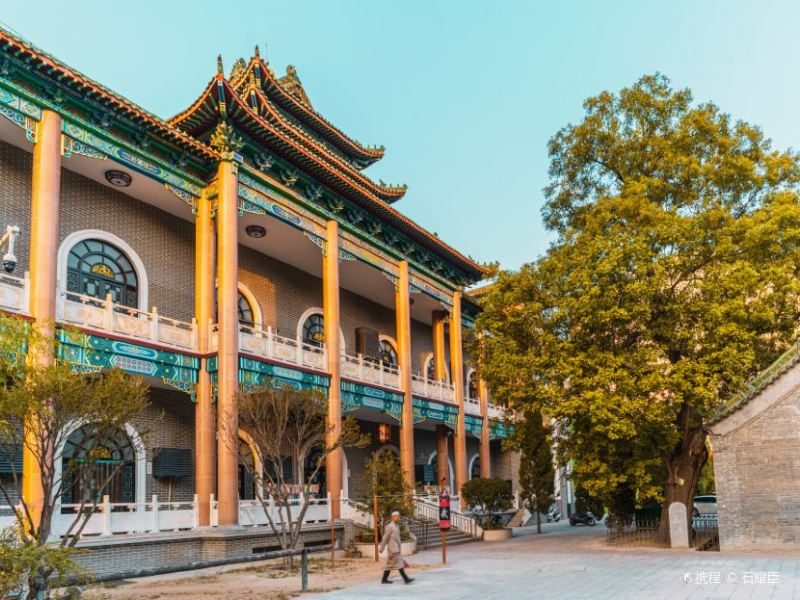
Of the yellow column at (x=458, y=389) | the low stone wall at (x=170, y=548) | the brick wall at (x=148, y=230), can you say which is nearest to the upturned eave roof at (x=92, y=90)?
the brick wall at (x=148, y=230)

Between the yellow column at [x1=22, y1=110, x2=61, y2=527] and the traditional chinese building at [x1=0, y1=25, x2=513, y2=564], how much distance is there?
0.04 metres

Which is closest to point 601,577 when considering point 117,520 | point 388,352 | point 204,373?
point 117,520

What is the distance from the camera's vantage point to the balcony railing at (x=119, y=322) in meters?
15.9

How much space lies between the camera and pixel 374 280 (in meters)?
27.1

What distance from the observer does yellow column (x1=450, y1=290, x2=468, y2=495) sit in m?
28.2

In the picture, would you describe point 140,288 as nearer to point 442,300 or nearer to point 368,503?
point 368,503

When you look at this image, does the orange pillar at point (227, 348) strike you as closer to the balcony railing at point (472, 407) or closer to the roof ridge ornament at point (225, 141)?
the roof ridge ornament at point (225, 141)

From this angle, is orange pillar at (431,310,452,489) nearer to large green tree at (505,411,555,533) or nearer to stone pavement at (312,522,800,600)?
large green tree at (505,411,555,533)

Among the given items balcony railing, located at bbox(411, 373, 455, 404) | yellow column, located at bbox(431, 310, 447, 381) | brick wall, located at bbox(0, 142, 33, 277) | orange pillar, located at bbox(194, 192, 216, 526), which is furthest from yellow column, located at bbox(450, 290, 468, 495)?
brick wall, located at bbox(0, 142, 33, 277)

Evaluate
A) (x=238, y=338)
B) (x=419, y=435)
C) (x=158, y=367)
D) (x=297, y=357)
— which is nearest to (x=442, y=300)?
(x=419, y=435)

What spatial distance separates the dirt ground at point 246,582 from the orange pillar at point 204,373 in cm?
207

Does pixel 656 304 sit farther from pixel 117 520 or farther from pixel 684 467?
pixel 117 520

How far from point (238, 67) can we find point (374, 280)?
9.26 m

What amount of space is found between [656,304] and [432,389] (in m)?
10.8
